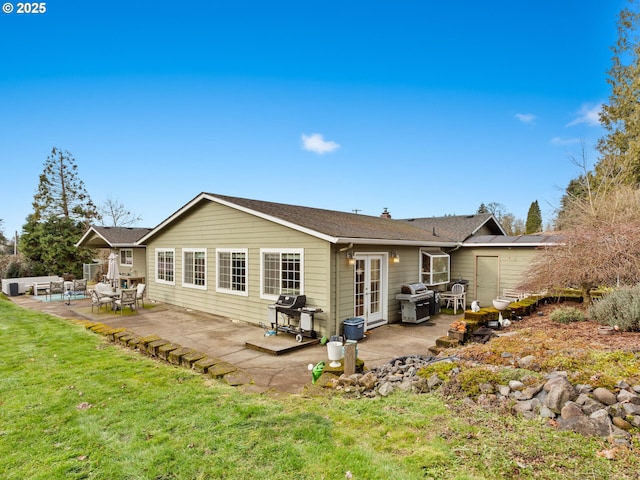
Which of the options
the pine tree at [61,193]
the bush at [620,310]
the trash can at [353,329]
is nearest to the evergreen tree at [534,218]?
the bush at [620,310]

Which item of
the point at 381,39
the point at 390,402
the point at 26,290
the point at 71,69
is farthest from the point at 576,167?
the point at 26,290

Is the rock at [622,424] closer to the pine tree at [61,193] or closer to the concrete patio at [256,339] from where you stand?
the concrete patio at [256,339]

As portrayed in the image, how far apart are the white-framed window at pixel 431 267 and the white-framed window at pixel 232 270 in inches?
229

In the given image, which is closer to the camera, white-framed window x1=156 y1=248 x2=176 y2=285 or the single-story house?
the single-story house

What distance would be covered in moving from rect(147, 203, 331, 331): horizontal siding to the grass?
374cm

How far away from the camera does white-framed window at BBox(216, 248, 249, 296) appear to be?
9.65 meters

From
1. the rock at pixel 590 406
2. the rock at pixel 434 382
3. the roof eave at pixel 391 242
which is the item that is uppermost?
the roof eave at pixel 391 242

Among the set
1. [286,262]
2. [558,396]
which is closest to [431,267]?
[286,262]

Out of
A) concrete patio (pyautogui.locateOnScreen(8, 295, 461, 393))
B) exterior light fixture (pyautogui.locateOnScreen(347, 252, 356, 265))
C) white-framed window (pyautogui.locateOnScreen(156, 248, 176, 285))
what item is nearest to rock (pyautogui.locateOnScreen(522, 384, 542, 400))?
concrete patio (pyautogui.locateOnScreen(8, 295, 461, 393))

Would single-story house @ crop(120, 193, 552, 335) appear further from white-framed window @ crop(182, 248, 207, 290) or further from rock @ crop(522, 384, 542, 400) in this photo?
rock @ crop(522, 384, 542, 400)

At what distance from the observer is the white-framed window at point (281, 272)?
8.21m

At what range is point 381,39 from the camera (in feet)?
40.7

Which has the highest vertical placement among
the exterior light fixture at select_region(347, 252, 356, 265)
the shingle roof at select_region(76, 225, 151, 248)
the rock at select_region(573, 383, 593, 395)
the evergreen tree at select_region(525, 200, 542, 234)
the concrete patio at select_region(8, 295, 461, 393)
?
the evergreen tree at select_region(525, 200, 542, 234)

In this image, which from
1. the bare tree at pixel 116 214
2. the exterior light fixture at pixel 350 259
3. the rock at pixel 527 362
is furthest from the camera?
the bare tree at pixel 116 214
